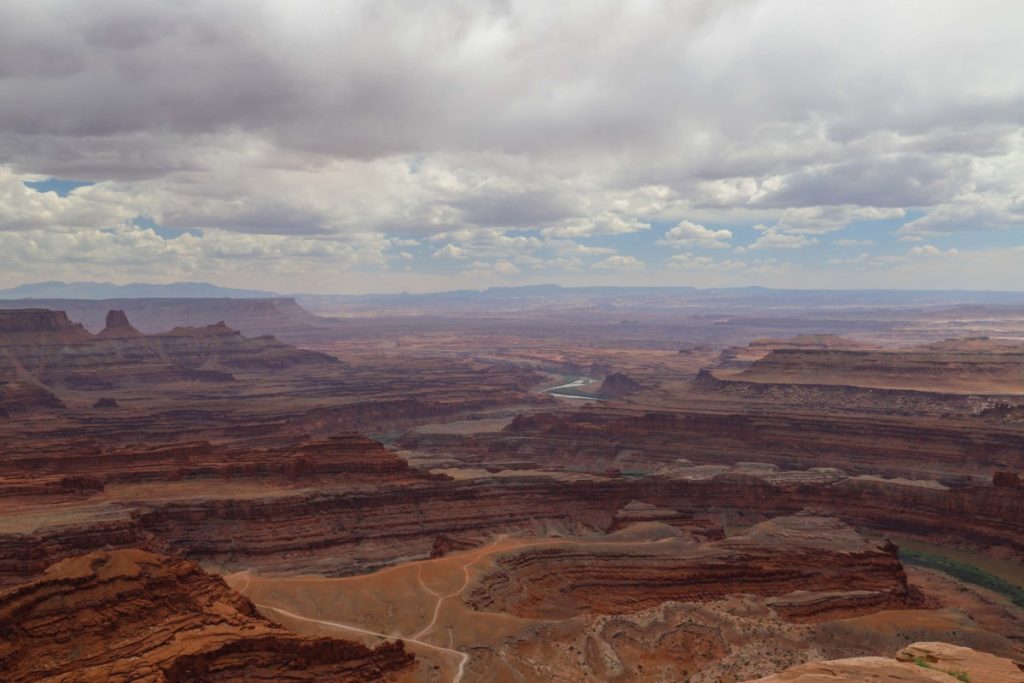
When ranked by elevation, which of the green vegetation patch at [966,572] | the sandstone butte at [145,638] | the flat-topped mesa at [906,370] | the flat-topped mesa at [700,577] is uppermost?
the flat-topped mesa at [906,370]

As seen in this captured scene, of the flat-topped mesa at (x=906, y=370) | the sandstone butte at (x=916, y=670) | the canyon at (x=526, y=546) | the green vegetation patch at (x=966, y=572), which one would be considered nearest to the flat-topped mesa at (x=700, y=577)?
the canyon at (x=526, y=546)

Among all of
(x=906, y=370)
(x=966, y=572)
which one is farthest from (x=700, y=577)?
(x=906, y=370)

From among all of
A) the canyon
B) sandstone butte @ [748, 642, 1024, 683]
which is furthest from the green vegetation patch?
sandstone butte @ [748, 642, 1024, 683]

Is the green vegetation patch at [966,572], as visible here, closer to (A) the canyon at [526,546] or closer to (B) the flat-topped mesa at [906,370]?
(A) the canyon at [526,546]

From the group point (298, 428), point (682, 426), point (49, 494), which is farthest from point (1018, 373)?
point (49, 494)

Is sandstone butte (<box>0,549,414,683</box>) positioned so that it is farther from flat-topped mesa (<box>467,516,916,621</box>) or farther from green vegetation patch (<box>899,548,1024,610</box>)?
green vegetation patch (<box>899,548,1024,610</box>)

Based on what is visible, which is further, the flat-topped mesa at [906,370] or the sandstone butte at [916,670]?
the flat-topped mesa at [906,370]

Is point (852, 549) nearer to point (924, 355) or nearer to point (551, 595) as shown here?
point (551, 595)
